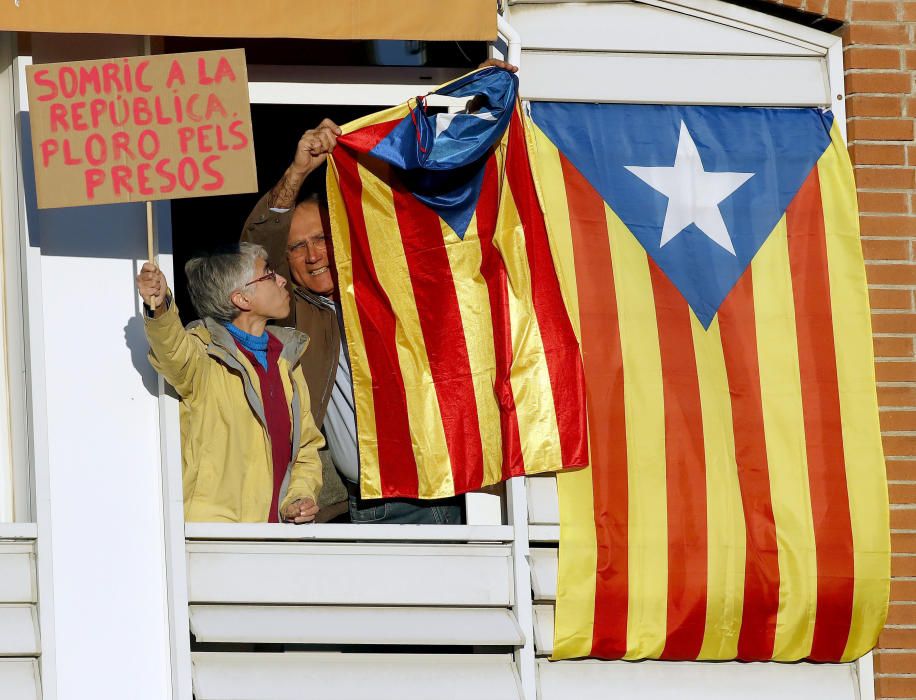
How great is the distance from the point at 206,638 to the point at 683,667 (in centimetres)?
182

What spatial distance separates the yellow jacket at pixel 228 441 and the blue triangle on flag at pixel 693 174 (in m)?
1.49

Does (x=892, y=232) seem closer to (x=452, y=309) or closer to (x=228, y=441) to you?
(x=452, y=309)

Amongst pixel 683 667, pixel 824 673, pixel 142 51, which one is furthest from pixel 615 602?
pixel 142 51

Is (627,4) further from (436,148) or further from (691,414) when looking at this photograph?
(691,414)

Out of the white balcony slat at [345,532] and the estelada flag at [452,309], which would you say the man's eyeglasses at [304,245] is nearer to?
the estelada flag at [452,309]

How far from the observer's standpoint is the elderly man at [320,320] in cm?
677

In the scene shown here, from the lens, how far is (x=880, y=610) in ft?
22.1

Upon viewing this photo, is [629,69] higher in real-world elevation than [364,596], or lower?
higher

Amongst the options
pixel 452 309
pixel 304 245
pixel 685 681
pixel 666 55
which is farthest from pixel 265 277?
pixel 685 681

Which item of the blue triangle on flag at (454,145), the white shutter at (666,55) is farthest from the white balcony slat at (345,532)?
the white shutter at (666,55)

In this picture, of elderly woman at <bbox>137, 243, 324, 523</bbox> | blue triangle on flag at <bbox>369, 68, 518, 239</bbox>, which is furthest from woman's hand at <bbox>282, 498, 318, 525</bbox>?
blue triangle on flag at <bbox>369, 68, 518, 239</bbox>

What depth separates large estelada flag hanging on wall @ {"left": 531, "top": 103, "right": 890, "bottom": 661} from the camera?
21.6ft

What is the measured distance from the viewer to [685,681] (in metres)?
6.66

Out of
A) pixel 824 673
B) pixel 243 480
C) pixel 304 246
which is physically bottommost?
pixel 824 673
